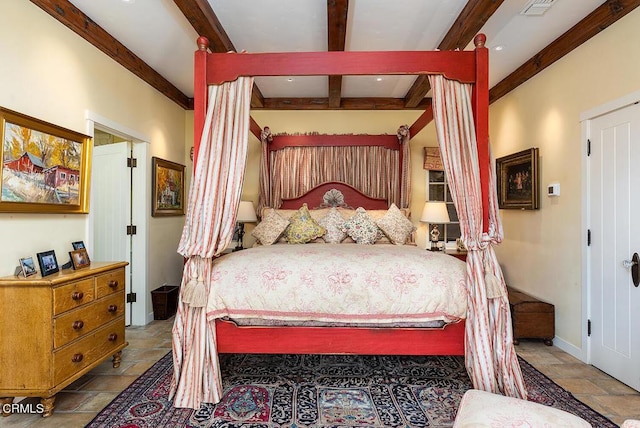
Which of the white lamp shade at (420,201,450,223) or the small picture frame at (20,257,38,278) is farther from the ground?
the white lamp shade at (420,201,450,223)

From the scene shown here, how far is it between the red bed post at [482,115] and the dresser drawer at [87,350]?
2965mm

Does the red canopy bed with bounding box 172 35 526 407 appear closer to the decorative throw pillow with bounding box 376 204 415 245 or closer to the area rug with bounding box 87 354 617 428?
the area rug with bounding box 87 354 617 428

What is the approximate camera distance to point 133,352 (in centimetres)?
324

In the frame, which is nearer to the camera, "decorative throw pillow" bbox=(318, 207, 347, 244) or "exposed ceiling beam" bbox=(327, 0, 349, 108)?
"exposed ceiling beam" bbox=(327, 0, 349, 108)

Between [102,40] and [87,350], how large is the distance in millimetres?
2756

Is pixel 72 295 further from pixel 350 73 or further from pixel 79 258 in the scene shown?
pixel 350 73

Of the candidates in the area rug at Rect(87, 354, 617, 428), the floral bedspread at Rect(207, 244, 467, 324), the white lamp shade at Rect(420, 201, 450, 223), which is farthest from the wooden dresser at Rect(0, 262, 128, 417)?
the white lamp shade at Rect(420, 201, 450, 223)

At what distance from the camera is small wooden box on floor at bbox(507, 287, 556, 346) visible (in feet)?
11.2

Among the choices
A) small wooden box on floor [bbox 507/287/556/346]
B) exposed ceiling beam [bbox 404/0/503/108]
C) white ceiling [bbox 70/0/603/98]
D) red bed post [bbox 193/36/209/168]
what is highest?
white ceiling [bbox 70/0/603/98]

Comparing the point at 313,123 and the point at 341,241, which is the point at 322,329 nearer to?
the point at 341,241

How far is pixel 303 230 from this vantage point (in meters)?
3.88

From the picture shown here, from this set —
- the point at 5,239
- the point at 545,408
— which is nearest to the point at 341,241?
the point at 545,408

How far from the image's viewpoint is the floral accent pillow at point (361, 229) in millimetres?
3828

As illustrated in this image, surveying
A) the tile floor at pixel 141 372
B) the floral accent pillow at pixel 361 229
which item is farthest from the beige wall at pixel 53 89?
the floral accent pillow at pixel 361 229
